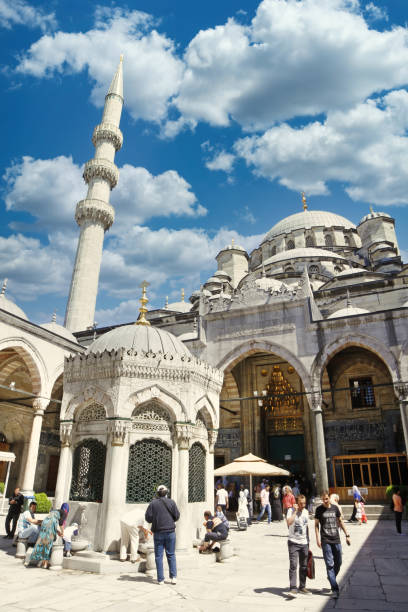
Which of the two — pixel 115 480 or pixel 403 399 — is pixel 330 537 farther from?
pixel 403 399

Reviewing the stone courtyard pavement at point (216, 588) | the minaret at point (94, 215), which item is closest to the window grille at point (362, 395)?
the stone courtyard pavement at point (216, 588)

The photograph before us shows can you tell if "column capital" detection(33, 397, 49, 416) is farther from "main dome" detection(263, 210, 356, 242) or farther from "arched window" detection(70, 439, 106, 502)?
"main dome" detection(263, 210, 356, 242)

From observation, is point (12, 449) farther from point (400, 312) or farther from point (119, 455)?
point (400, 312)

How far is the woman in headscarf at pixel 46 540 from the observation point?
18.2ft

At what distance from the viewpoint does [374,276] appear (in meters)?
21.0

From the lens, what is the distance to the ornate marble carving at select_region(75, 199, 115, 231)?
83.7 feet

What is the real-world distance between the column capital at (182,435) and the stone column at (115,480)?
79 centimetres

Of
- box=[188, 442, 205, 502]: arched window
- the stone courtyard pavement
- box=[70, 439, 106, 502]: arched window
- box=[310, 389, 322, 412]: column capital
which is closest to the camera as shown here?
the stone courtyard pavement

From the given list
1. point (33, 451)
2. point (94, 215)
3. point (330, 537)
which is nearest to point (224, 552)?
point (330, 537)

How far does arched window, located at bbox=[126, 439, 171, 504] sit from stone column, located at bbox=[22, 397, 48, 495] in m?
9.16

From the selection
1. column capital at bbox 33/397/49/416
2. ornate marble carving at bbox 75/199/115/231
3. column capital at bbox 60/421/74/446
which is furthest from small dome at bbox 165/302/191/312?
column capital at bbox 60/421/74/446

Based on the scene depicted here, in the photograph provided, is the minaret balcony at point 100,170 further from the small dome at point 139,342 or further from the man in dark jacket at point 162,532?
the man in dark jacket at point 162,532

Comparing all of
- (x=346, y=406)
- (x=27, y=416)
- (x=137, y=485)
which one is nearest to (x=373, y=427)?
(x=346, y=406)

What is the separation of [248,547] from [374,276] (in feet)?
54.1
